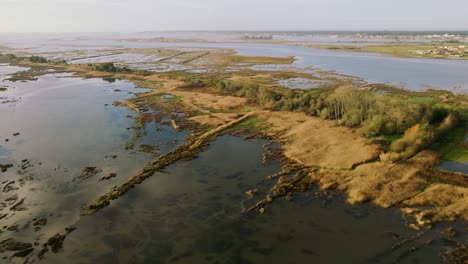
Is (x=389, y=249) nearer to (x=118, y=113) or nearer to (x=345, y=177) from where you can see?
(x=345, y=177)

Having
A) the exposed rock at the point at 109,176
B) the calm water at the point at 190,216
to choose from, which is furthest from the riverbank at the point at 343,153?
the exposed rock at the point at 109,176

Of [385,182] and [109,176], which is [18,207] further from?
[385,182]

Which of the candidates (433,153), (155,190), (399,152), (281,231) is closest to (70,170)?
(155,190)

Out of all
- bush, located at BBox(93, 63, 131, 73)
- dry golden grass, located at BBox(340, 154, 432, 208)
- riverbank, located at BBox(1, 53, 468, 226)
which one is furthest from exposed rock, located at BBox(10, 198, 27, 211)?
bush, located at BBox(93, 63, 131, 73)

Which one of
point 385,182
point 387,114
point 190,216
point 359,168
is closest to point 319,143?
point 359,168

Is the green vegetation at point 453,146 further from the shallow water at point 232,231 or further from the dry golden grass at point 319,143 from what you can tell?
the shallow water at point 232,231

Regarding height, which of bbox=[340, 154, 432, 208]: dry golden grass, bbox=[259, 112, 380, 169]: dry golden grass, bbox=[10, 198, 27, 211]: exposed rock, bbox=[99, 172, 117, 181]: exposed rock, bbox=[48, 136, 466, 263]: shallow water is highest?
bbox=[259, 112, 380, 169]: dry golden grass

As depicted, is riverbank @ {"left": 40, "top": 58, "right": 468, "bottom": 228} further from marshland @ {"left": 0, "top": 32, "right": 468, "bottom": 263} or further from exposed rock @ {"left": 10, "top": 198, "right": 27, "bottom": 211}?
exposed rock @ {"left": 10, "top": 198, "right": 27, "bottom": 211}

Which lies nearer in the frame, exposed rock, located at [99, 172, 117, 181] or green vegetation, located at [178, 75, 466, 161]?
exposed rock, located at [99, 172, 117, 181]
